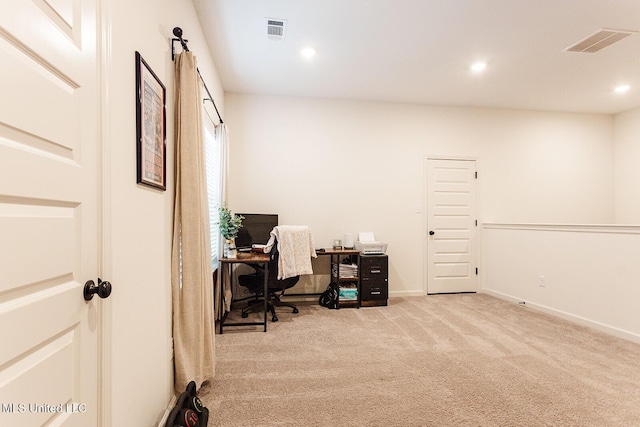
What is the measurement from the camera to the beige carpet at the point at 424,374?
5.91 ft

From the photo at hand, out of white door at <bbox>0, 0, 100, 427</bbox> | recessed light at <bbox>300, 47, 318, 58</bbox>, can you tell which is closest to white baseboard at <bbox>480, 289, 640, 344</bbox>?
recessed light at <bbox>300, 47, 318, 58</bbox>

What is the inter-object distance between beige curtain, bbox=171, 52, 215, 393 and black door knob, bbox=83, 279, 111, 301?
799mm

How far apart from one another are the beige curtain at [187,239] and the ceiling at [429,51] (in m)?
1.11

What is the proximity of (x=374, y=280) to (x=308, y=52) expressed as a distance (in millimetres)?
2970

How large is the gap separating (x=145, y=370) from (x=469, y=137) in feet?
16.8

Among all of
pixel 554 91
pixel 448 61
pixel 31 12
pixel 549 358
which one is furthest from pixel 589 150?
pixel 31 12

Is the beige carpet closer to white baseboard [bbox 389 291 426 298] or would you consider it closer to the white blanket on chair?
the white blanket on chair

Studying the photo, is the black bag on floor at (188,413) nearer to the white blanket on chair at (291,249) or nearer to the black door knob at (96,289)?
the black door knob at (96,289)

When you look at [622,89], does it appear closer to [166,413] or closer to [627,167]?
[627,167]

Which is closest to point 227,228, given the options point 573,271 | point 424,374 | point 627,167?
point 424,374

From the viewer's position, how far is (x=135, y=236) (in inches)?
54.2

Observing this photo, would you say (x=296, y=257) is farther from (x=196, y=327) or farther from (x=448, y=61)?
(x=448, y=61)

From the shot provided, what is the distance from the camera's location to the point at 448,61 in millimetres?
3361

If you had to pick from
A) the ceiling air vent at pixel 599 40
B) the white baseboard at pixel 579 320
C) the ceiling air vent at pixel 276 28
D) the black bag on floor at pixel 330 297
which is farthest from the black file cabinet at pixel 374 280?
the ceiling air vent at pixel 599 40
